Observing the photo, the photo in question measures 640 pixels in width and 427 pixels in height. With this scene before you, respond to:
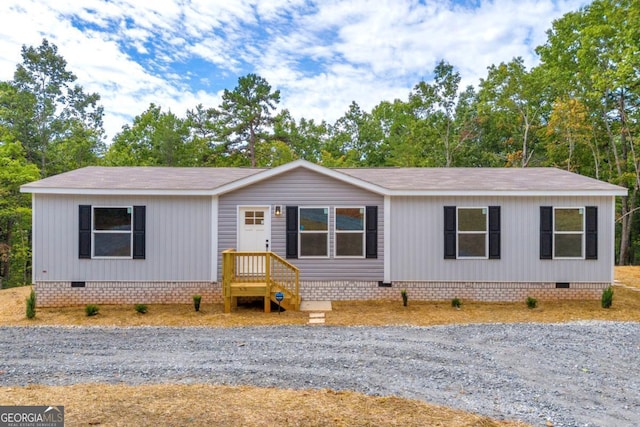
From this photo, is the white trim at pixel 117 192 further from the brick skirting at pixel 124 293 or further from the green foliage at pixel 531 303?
the green foliage at pixel 531 303

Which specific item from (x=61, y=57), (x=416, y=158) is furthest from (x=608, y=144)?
(x=61, y=57)

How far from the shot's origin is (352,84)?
28.4 m

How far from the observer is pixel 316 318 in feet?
25.2

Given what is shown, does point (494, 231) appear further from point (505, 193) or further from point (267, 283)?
point (267, 283)

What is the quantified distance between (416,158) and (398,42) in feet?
23.3

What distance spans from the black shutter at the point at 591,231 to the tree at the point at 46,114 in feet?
80.0

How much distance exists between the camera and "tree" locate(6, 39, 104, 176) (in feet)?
66.4

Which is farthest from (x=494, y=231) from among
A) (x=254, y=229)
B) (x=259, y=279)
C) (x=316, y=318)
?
(x=254, y=229)

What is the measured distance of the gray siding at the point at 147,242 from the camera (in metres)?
8.77

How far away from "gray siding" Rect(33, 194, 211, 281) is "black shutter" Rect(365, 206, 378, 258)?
3.96 metres

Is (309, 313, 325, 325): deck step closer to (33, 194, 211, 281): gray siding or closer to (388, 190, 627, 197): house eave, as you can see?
(33, 194, 211, 281): gray siding

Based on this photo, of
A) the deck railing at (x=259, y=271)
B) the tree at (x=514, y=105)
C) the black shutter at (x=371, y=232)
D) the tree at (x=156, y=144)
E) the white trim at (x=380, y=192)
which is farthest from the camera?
the tree at (x=156, y=144)

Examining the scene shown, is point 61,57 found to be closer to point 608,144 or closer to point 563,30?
point 563,30

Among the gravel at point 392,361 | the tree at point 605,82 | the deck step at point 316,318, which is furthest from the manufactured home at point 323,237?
the tree at point 605,82
